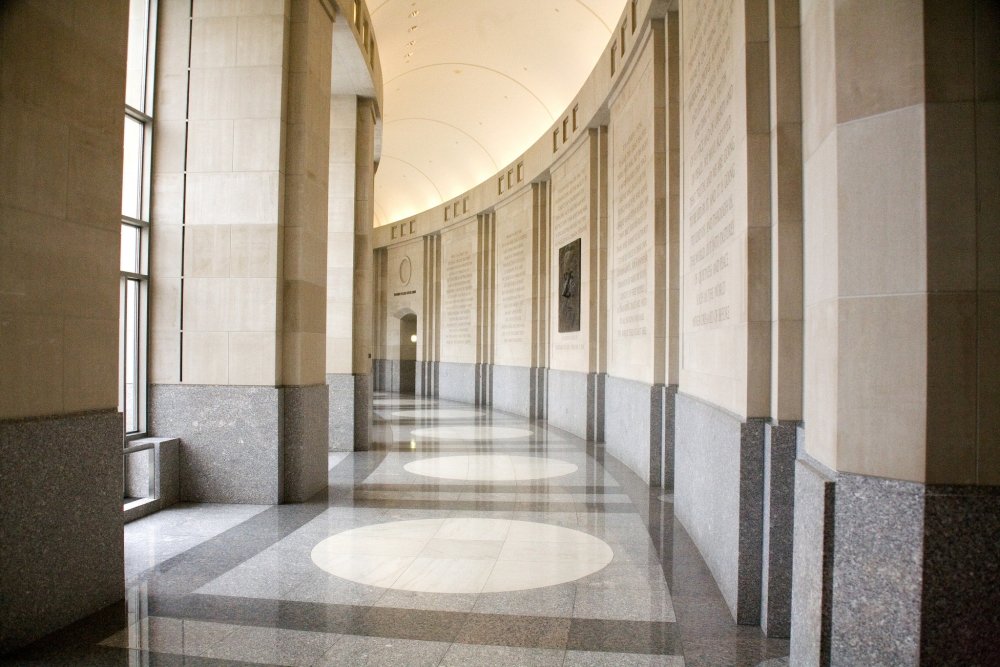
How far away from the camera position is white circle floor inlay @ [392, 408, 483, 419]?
52.9ft

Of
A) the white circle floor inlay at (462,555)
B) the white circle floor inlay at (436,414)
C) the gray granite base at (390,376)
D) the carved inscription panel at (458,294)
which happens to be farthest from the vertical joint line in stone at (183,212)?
the gray granite base at (390,376)

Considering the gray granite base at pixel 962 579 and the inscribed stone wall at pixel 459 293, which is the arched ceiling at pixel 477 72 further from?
the gray granite base at pixel 962 579

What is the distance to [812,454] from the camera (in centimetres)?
316

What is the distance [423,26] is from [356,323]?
7019 millimetres

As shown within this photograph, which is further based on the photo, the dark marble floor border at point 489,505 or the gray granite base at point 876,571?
the dark marble floor border at point 489,505

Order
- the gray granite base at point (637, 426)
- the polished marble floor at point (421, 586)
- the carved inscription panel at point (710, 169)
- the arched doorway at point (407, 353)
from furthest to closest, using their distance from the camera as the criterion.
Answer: the arched doorway at point (407, 353)
the gray granite base at point (637, 426)
the carved inscription panel at point (710, 169)
the polished marble floor at point (421, 586)

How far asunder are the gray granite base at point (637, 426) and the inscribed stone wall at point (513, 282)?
5706mm

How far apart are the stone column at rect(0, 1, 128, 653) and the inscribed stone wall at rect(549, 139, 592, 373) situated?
896cm

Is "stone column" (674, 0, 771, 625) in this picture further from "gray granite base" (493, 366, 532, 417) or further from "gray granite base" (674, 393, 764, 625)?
"gray granite base" (493, 366, 532, 417)

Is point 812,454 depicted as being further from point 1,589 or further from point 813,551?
point 1,589

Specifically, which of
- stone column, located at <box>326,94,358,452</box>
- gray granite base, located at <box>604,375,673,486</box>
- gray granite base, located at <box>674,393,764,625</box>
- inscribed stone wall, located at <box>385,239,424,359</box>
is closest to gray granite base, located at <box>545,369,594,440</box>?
gray granite base, located at <box>604,375,673,486</box>

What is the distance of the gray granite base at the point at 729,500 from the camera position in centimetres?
394

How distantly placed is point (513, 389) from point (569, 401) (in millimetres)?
4056

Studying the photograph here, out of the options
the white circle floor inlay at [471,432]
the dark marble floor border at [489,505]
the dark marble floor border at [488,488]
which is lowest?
the white circle floor inlay at [471,432]
